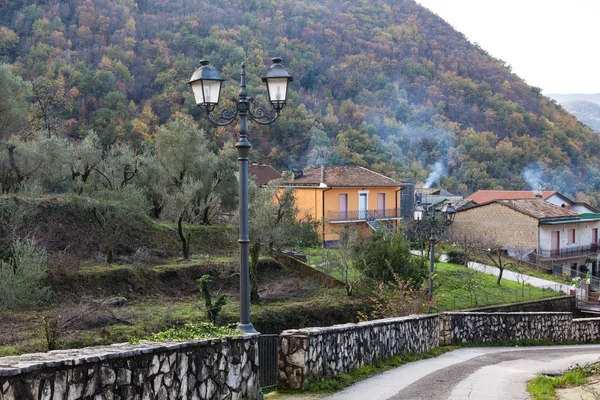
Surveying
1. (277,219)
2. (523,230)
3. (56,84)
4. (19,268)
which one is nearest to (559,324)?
(277,219)

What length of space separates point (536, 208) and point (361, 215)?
1486 cm

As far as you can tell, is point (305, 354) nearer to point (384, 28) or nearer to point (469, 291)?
point (469, 291)

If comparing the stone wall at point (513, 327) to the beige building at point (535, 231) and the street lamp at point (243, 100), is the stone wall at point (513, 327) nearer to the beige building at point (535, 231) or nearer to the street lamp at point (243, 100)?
the street lamp at point (243, 100)

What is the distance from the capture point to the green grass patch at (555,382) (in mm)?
10129

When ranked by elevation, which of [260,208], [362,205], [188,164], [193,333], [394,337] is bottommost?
[394,337]

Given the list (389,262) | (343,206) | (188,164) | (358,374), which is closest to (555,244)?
(343,206)

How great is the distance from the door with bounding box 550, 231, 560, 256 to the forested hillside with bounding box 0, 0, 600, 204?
2677 centimetres

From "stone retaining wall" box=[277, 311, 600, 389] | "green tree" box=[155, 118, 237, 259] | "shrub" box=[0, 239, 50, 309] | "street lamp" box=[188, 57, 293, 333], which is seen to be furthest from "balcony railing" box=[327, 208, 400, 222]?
"street lamp" box=[188, 57, 293, 333]

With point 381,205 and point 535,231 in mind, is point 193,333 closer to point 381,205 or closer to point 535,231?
point 381,205

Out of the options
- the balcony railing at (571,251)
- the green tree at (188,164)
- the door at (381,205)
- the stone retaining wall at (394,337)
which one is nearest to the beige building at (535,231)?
the balcony railing at (571,251)

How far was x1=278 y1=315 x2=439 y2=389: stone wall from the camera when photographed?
31.4 feet

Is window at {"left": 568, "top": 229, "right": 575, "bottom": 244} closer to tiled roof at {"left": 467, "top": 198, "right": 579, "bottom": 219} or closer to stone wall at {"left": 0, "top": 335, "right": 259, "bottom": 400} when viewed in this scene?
tiled roof at {"left": 467, "top": 198, "right": 579, "bottom": 219}

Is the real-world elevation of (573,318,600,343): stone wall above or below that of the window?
below

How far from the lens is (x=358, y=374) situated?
1114 cm
